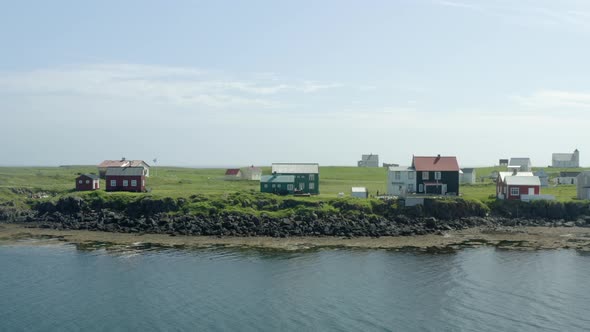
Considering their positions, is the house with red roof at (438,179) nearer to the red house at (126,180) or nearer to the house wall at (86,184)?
the red house at (126,180)

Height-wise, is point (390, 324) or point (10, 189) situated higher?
point (10, 189)

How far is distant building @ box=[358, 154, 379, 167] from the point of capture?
7058 inches

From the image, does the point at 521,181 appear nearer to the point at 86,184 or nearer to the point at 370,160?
the point at 86,184

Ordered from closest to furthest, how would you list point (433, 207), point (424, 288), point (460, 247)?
1. point (424, 288)
2. point (460, 247)
3. point (433, 207)

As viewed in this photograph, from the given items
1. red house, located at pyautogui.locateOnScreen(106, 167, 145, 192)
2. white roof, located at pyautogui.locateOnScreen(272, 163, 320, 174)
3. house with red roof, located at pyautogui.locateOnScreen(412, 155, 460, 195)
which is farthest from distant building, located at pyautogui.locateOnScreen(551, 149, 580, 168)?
red house, located at pyautogui.locateOnScreen(106, 167, 145, 192)

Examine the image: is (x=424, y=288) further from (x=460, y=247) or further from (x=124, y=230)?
(x=124, y=230)

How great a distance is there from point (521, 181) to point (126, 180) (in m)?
59.0

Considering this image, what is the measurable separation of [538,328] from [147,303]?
88.1ft

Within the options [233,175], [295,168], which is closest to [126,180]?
[295,168]

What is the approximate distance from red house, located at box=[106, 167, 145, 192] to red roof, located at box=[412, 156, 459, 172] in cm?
4254

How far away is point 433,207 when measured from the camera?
73.3 metres

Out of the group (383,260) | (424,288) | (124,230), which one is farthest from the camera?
(124,230)

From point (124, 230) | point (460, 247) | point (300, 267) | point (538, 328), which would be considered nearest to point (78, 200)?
point (124, 230)

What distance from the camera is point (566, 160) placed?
6122 inches
